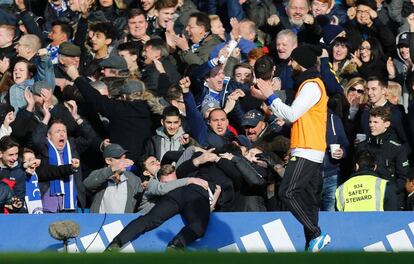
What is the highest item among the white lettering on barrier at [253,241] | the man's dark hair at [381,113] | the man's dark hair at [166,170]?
the man's dark hair at [381,113]

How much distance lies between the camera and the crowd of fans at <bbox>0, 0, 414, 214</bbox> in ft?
51.9

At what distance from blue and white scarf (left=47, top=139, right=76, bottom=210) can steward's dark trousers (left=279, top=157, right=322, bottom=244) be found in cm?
326

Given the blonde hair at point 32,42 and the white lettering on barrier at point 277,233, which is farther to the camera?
the blonde hair at point 32,42

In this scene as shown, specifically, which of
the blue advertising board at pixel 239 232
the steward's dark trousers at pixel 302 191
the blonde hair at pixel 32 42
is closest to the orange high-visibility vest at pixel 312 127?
the steward's dark trousers at pixel 302 191

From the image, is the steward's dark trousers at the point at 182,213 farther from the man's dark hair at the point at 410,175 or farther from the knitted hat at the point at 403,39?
the knitted hat at the point at 403,39

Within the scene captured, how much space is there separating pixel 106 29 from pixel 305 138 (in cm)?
524

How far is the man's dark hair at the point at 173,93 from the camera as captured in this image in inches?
Result: 666

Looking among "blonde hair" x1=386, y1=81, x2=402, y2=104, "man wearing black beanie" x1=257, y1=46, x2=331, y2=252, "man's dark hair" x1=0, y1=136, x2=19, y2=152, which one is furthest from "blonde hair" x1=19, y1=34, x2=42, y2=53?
"man wearing black beanie" x1=257, y1=46, x2=331, y2=252

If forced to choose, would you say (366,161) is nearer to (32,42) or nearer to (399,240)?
(399,240)

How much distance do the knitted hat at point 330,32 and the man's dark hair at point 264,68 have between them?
6.66 feet

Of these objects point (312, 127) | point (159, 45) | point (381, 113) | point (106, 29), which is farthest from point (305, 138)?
point (106, 29)

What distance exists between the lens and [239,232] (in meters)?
15.1

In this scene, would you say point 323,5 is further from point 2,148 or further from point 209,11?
point 2,148

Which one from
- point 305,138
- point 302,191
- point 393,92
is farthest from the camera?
point 393,92
